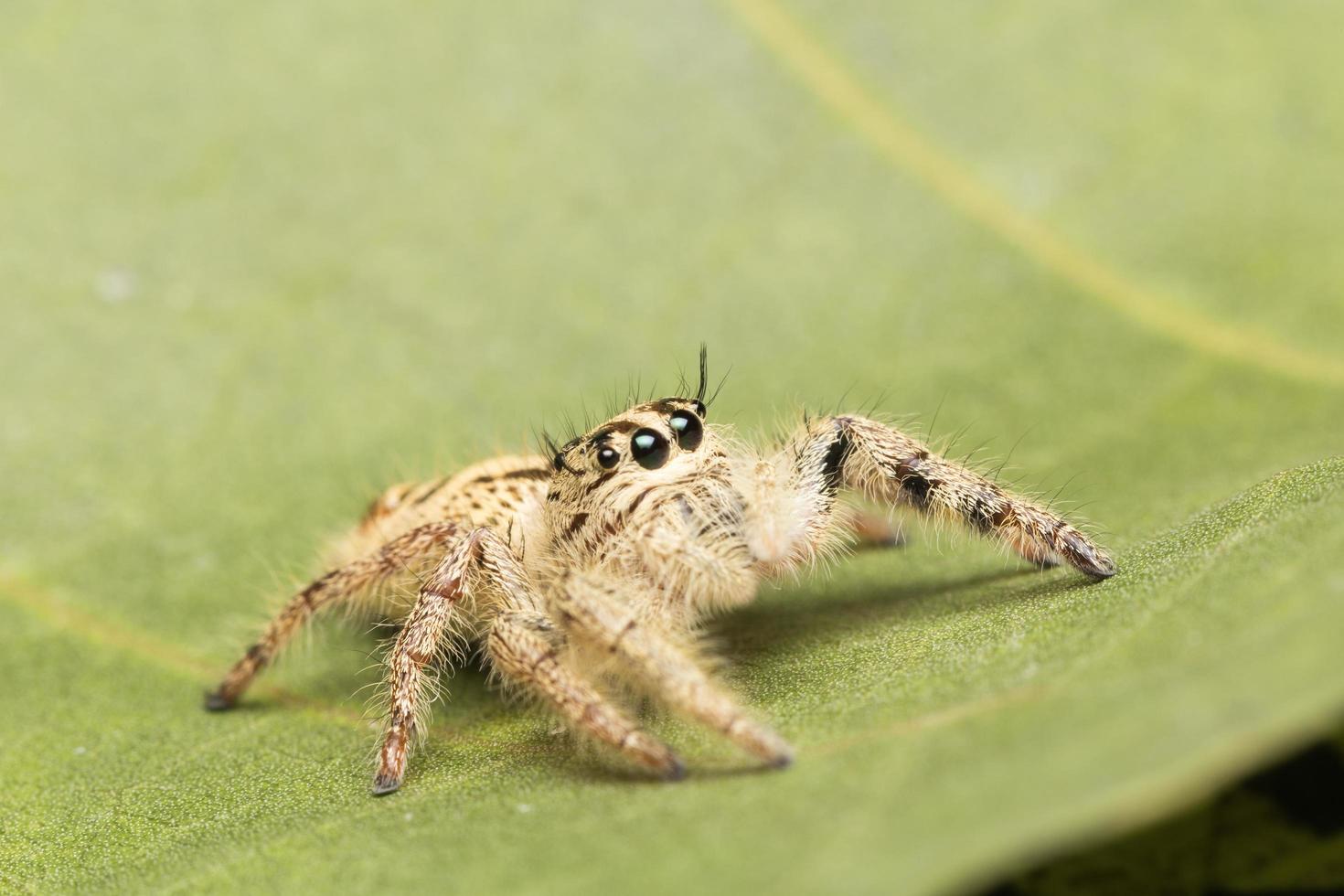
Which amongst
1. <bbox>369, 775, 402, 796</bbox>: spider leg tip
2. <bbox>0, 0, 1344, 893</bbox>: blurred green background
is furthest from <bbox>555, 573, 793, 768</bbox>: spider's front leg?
<bbox>369, 775, 402, 796</bbox>: spider leg tip

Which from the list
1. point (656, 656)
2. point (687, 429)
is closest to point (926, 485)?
point (687, 429)

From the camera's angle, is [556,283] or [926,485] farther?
[556,283]

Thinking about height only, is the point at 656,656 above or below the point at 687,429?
below

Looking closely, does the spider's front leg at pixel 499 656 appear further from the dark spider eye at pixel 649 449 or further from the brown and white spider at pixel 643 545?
the dark spider eye at pixel 649 449

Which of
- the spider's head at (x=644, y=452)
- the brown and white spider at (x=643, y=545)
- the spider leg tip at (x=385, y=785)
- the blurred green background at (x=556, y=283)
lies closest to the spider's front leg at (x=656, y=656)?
the brown and white spider at (x=643, y=545)

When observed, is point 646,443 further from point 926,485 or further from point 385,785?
point 385,785

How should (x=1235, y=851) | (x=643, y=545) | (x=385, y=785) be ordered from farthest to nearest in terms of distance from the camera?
(x=643, y=545)
(x=385, y=785)
(x=1235, y=851)

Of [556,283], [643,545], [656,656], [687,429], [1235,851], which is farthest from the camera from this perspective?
[556,283]

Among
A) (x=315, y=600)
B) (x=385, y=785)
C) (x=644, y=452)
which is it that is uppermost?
(x=644, y=452)
